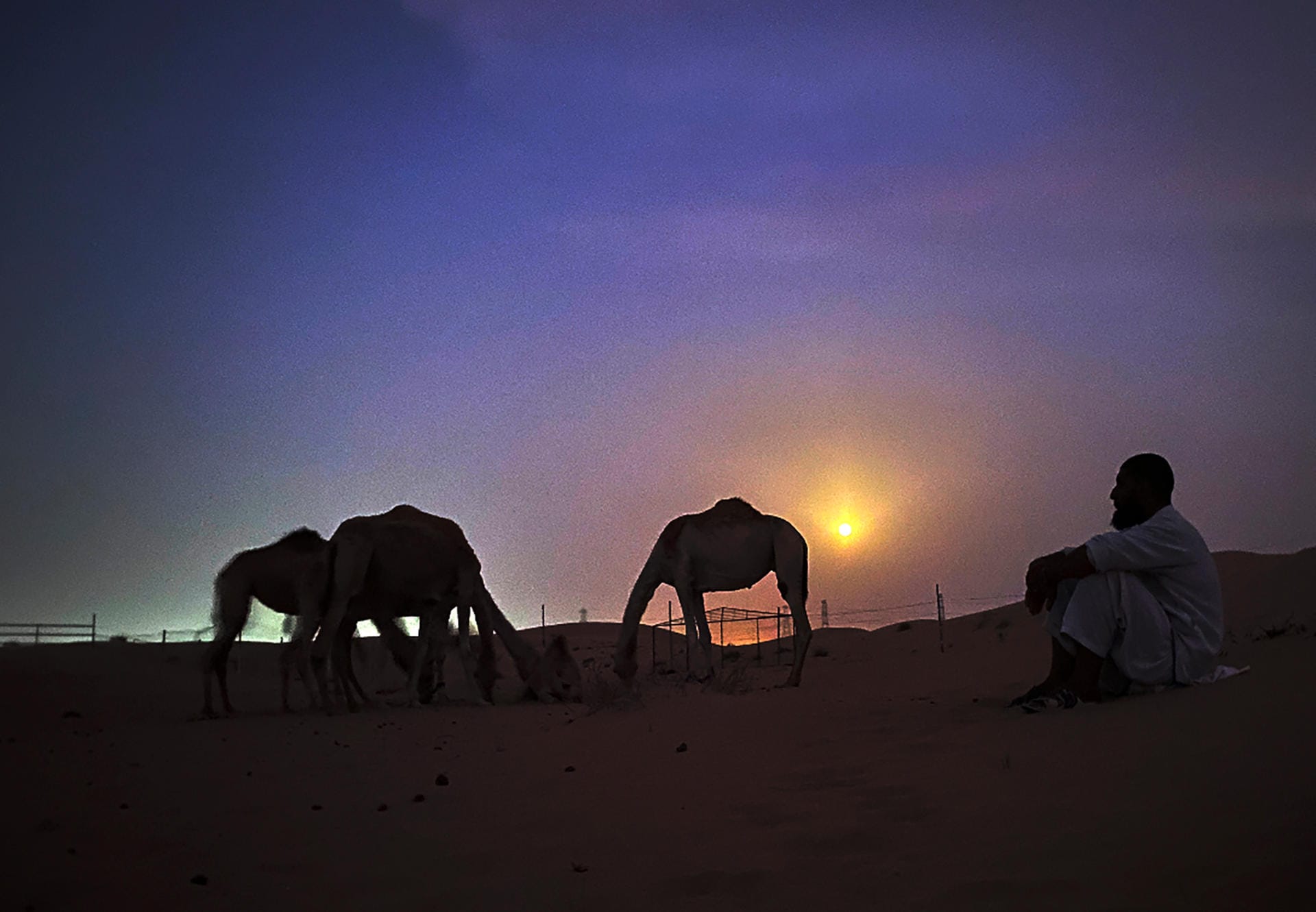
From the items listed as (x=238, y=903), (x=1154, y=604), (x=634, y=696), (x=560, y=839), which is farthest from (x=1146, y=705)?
(x=634, y=696)

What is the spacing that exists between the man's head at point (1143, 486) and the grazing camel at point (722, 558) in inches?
320

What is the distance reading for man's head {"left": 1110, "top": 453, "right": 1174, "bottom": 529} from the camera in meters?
6.74

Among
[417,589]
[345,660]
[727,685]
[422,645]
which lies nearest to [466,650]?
[422,645]

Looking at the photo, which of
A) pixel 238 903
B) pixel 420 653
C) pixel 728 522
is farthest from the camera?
pixel 728 522

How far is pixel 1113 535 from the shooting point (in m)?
6.39

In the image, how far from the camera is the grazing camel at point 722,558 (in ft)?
49.9

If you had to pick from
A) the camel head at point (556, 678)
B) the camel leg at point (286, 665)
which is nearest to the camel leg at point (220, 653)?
the camel leg at point (286, 665)

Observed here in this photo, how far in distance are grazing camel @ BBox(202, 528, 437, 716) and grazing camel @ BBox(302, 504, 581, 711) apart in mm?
306

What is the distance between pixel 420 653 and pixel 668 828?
9880mm

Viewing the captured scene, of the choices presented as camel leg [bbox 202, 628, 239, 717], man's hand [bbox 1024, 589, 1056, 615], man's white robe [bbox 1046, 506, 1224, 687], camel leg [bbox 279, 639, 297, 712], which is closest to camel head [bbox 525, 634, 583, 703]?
camel leg [bbox 279, 639, 297, 712]

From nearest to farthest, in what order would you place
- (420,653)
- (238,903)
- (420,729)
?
(238,903), (420,729), (420,653)

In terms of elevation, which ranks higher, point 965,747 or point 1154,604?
point 1154,604

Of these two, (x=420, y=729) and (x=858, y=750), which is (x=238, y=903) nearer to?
(x=858, y=750)

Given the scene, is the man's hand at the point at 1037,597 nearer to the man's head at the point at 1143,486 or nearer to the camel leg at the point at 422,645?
the man's head at the point at 1143,486
